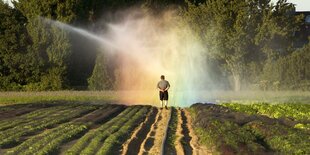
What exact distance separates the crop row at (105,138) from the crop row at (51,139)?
0.51 metres

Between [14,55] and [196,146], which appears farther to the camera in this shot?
[14,55]

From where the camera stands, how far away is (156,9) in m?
65.7

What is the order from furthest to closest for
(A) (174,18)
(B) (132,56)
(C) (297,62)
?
(A) (174,18), (B) (132,56), (C) (297,62)

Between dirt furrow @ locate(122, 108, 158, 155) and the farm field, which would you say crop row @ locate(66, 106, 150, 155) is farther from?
dirt furrow @ locate(122, 108, 158, 155)

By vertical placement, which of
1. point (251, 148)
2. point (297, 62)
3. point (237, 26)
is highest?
point (237, 26)

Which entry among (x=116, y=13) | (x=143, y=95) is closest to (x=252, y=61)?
(x=143, y=95)

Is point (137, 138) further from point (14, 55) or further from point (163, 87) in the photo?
point (14, 55)

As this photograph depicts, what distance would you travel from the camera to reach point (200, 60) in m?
55.9

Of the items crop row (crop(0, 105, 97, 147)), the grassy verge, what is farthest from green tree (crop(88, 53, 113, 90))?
crop row (crop(0, 105, 97, 147))

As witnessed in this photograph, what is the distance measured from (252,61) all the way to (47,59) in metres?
21.2

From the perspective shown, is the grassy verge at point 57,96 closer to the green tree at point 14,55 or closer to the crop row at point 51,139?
the green tree at point 14,55

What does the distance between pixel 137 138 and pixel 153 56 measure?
3513cm

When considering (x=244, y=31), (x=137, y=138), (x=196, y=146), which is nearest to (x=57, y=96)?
(x=244, y=31)

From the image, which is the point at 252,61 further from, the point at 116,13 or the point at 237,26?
the point at 116,13
